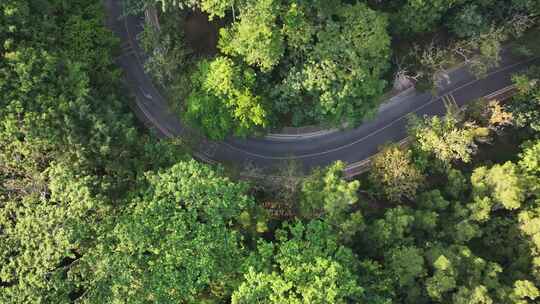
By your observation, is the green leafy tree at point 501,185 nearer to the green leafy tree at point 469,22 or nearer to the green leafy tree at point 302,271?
the green leafy tree at point 469,22

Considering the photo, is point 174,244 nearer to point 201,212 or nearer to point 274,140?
point 201,212

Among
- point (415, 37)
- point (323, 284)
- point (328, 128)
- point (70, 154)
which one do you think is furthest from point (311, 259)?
point (415, 37)

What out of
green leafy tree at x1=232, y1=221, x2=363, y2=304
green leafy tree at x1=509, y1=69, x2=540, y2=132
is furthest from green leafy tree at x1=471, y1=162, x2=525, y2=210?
green leafy tree at x1=232, y1=221, x2=363, y2=304

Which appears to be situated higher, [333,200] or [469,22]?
[469,22]

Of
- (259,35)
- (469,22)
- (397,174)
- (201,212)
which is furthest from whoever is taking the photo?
(469,22)

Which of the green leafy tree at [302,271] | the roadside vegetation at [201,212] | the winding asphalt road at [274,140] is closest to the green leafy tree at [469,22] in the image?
the winding asphalt road at [274,140]

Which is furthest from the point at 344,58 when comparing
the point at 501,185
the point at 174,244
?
the point at 174,244

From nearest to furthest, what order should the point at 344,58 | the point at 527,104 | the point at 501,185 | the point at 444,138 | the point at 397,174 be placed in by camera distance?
the point at 501,185 → the point at 344,58 → the point at 397,174 → the point at 444,138 → the point at 527,104
